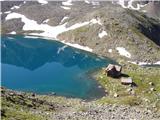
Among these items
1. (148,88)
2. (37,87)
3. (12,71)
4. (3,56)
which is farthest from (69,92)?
(3,56)

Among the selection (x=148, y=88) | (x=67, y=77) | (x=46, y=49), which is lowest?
(x=46, y=49)

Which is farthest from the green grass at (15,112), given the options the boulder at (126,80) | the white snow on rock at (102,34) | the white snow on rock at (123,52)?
the white snow on rock at (102,34)

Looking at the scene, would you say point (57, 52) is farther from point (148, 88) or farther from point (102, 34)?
point (148, 88)

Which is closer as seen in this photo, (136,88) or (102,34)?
(136,88)

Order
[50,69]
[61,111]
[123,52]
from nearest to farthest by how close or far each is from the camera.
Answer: [61,111]
[50,69]
[123,52]

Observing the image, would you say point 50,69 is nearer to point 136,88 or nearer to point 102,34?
point 136,88

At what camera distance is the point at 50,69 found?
152 metres

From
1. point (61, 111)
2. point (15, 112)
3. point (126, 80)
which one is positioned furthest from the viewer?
point (126, 80)

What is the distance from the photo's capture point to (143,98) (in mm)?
92812

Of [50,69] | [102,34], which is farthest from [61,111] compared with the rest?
[102,34]

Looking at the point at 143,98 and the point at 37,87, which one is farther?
the point at 37,87

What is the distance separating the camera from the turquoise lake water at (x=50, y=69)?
11594 cm

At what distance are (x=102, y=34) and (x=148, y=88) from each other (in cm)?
9017

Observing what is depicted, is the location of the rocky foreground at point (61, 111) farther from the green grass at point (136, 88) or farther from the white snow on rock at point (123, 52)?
the white snow on rock at point (123, 52)
